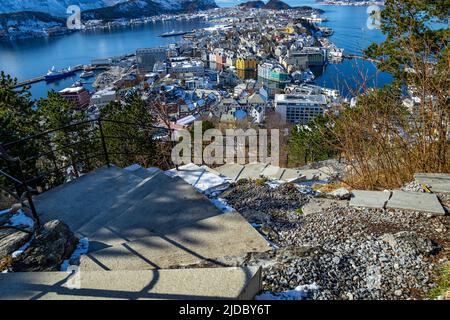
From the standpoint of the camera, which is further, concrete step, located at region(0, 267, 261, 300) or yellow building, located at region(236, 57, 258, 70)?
yellow building, located at region(236, 57, 258, 70)

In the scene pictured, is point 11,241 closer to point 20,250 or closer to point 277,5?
point 20,250


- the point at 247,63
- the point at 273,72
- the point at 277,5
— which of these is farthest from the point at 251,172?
the point at 277,5

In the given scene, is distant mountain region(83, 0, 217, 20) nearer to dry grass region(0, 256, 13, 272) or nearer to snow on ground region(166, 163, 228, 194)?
snow on ground region(166, 163, 228, 194)

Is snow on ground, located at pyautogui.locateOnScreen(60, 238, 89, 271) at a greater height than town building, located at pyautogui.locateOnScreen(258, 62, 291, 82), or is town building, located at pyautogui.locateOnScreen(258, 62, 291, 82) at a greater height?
snow on ground, located at pyautogui.locateOnScreen(60, 238, 89, 271)

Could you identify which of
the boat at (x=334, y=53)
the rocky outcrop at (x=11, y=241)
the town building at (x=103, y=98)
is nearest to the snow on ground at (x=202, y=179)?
the rocky outcrop at (x=11, y=241)

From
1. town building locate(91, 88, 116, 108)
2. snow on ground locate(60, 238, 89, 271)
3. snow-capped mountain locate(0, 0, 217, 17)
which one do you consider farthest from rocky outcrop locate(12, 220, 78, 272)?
snow-capped mountain locate(0, 0, 217, 17)

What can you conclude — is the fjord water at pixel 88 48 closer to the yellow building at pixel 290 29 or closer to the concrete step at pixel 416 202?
the yellow building at pixel 290 29
